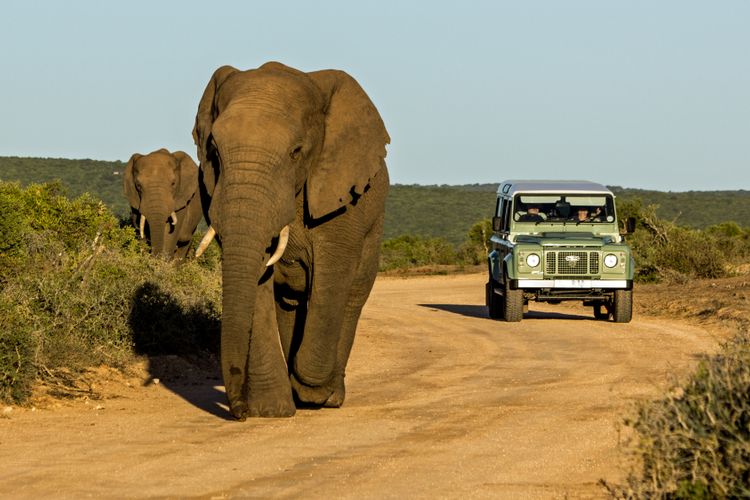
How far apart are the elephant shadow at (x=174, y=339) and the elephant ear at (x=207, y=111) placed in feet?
10.5

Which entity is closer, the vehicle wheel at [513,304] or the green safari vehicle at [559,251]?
A: the green safari vehicle at [559,251]

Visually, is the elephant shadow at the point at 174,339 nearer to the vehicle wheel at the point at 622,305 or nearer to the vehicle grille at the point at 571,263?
the vehicle grille at the point at 571,263

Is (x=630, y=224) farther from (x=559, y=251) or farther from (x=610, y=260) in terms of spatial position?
(x=559, y=251)

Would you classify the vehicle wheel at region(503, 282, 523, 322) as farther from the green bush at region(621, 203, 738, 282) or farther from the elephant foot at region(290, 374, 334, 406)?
the elephant foot at region(290, 374, 334, 406)

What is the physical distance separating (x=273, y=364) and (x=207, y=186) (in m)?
1.51

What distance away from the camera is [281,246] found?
11234 millimetres

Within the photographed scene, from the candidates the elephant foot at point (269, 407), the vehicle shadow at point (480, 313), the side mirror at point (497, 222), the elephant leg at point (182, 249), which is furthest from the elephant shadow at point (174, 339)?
the elephant leg at point (182, 249)

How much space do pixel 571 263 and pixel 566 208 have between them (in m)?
1.41

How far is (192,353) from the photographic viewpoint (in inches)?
645

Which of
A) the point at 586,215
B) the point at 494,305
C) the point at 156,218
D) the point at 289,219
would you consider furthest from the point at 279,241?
the point at 156,218

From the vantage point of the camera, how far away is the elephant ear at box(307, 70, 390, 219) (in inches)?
465

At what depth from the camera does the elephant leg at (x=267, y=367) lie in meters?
11.5

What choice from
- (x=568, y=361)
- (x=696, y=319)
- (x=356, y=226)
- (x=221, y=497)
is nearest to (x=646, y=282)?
(x=696, y=319)

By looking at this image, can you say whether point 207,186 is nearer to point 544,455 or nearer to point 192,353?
point 544,455
